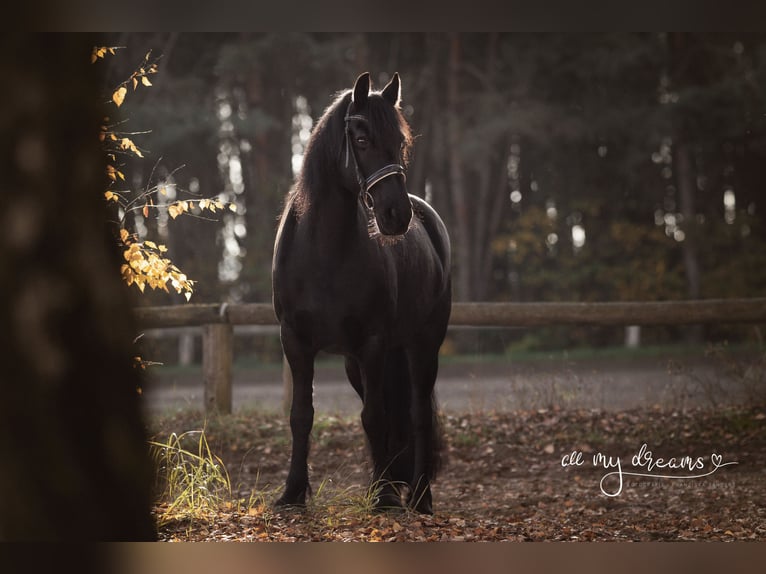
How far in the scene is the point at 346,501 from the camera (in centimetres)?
436

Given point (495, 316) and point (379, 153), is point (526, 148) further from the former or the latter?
point (379, 153)

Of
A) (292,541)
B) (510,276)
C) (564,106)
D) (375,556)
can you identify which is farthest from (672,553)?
(510,276)

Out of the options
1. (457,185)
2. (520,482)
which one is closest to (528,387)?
(520,482)

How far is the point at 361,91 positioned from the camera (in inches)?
152

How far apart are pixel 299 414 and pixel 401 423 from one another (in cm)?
87

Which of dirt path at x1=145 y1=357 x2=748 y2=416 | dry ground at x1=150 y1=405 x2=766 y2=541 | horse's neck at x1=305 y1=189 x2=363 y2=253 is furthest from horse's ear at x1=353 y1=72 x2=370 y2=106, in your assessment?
dirt path at x1=145 y1=357 x2=748 y2=416

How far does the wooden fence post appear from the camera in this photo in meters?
7.27

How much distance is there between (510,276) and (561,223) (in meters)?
1.70

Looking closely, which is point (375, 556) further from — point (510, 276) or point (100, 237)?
point (510, 276)

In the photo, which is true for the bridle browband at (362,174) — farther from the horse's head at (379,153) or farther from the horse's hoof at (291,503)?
the horse's hoof at (291,503)

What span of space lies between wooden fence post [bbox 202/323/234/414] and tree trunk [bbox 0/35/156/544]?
4851 mm

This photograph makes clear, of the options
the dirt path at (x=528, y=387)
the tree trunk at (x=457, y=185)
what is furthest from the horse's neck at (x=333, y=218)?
the tree trunk at (x=457, y=185)

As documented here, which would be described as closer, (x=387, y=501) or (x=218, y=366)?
(x=387, y=501)

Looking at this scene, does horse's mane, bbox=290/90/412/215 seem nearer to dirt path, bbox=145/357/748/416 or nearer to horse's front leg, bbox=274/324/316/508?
horse's front leg, bbox=274/324/316/508
